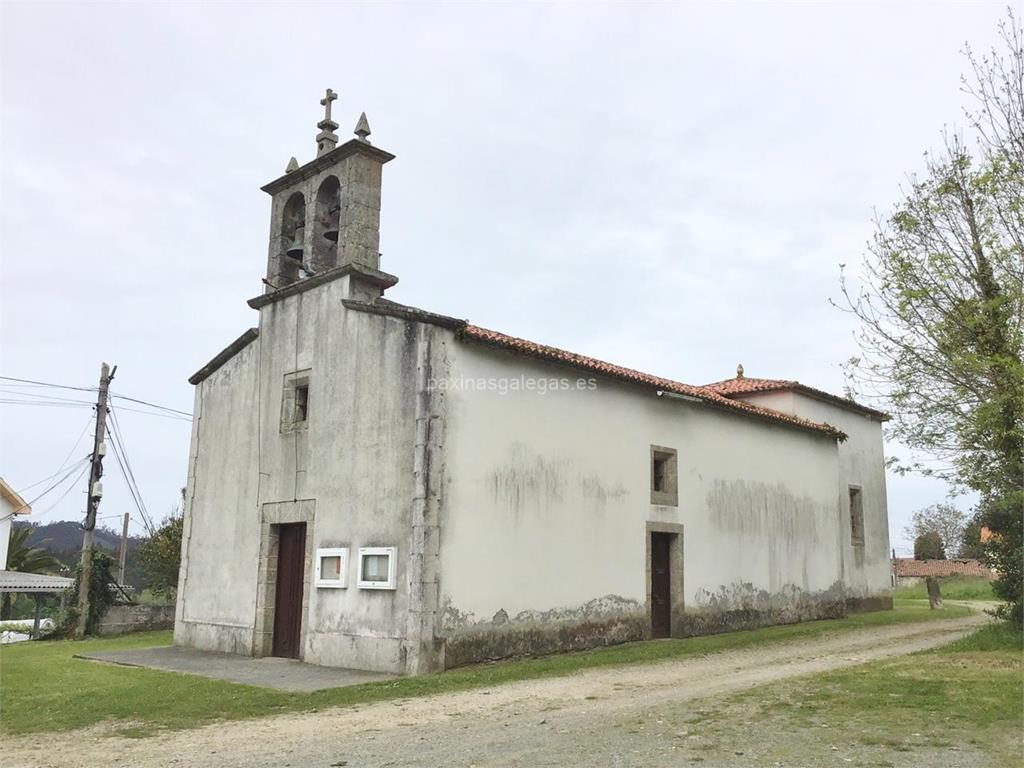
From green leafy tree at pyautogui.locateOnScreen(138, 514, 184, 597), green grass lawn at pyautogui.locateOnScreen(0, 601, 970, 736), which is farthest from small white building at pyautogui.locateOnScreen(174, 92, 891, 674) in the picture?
green leafy tree at pyautogui.locateOnScreen(138, 514, 184, 597)

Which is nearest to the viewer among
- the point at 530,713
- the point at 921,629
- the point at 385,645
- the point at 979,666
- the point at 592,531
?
the point at 530,713

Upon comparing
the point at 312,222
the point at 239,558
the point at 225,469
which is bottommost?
the point at 239,558

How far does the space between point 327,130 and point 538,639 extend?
31.5ft

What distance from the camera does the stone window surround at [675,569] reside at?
51.7 ft

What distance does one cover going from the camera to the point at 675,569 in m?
16.3

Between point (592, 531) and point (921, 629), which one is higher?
point (592, 531)

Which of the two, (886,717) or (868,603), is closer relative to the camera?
(886,717)

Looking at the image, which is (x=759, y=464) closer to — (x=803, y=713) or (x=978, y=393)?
(x=978, y=393)

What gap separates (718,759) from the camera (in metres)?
6.43

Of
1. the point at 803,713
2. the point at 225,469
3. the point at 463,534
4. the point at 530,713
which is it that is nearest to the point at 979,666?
the point at 803,713

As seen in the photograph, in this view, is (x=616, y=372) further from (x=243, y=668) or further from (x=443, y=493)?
(x=243, y=668)

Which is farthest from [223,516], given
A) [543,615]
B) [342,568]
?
[543,615]

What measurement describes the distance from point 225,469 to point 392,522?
5.09 meters

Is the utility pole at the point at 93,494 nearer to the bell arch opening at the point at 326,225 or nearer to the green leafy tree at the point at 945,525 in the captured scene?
the bell arch opening at the point at 326,225
